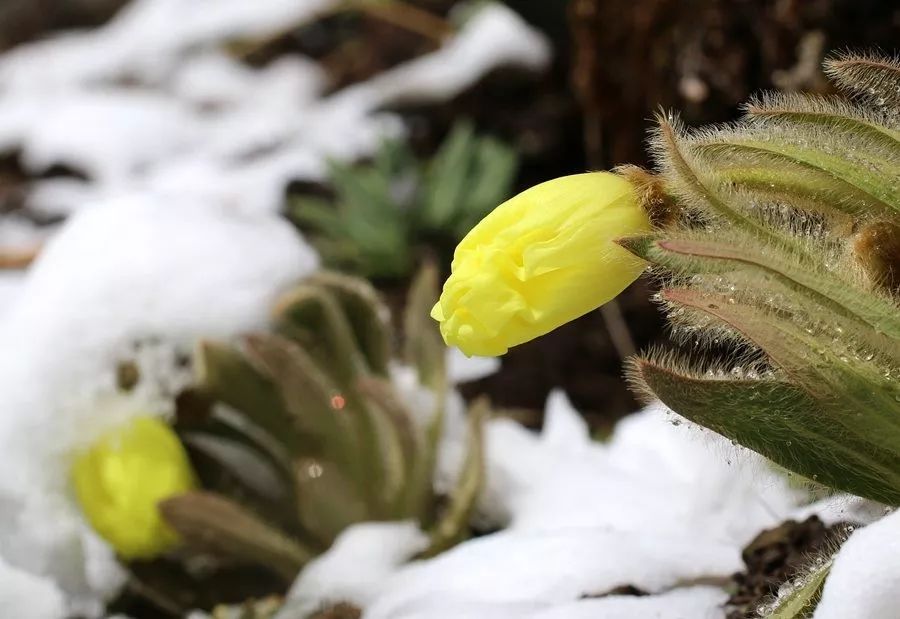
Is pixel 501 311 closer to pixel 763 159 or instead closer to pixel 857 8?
pixel 763 159

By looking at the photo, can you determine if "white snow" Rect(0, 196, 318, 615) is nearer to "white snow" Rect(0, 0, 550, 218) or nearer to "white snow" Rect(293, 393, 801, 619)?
"white snow" Rect(293, 393, 801, 619)

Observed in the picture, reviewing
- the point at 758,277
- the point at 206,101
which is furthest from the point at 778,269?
the point at 206,101

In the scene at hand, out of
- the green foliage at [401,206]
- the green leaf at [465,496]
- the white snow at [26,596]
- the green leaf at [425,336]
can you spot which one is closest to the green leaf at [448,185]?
the green foliage at [401,206]

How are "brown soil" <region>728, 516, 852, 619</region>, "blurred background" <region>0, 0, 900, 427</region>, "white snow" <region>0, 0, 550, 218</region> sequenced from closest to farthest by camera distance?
1. "brown soil" <region>728, 516, 852, 619</region>
2. "blurred background" <region>0, 0, 900, 427</region>
3. "white snow" <region>0, 0, 550, 218</region>

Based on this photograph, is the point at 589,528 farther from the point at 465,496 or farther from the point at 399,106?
the point at 399,106

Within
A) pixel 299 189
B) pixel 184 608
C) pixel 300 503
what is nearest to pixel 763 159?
pixel 300 503

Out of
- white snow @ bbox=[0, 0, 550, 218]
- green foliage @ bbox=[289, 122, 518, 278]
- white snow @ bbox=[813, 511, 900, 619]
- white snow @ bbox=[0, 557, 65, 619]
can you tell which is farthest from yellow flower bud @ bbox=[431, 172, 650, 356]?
white snow @ bbox=[0, 0, 550, 218]

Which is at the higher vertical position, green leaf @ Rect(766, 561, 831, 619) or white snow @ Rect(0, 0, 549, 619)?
green leaf @ Rect(766, 561, 831, 619)
